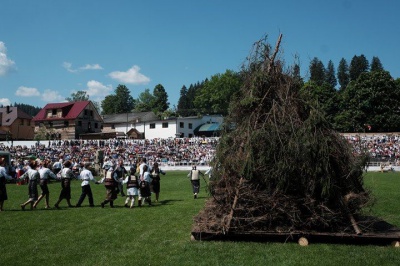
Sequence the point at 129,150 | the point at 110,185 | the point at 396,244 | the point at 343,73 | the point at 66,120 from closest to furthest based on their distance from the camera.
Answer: the point at 396,244 → the point at 110,185 → the point at 129,150 → the point at 66,120 → the point at 343,73

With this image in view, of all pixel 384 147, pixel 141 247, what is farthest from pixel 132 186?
pixel 384 147

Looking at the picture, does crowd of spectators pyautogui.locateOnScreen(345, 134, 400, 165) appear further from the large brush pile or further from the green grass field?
the green grass field

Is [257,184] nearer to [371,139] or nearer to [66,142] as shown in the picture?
[371,139]

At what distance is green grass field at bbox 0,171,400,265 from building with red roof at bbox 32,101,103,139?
2377 inches

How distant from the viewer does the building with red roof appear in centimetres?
7025

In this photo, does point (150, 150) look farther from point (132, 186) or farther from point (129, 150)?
point (132, 186)

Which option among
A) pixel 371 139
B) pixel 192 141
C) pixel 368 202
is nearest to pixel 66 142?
pixel 192 141

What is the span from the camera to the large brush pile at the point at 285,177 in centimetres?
887

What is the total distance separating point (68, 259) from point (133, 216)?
201 inches

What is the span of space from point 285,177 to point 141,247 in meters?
3.81

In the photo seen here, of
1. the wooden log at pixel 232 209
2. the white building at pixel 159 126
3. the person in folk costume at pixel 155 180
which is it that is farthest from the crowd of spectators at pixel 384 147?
the wooden log at pixel 232 209

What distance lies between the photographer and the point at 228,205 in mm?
9344

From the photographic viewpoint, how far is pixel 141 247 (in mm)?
8469

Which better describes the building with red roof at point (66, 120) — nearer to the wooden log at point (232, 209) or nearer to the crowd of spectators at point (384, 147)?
the crowd of spectators at point (384, 147)
